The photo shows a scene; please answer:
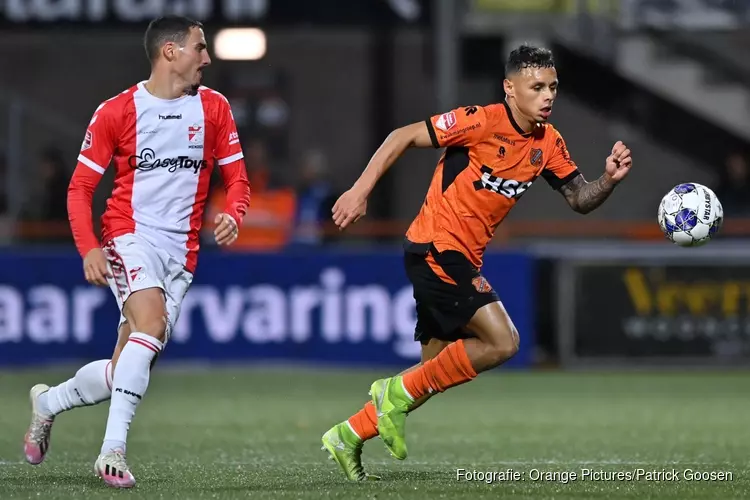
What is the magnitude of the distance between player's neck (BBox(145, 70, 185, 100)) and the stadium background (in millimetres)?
3338

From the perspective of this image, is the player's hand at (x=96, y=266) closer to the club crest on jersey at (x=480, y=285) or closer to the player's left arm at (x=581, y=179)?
the club crest on jersey at (x=480, y=285)

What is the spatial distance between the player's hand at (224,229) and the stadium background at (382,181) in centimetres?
333

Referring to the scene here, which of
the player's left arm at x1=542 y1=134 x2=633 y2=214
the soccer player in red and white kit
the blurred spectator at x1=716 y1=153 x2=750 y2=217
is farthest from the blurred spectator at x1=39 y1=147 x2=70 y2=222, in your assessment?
the player's left arm at x1=542 y1=134 x2=633 y2=214

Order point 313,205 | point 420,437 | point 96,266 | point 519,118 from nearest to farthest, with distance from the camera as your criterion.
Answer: point 96,266 → point 519,118 → point 420,437 → point 313,205

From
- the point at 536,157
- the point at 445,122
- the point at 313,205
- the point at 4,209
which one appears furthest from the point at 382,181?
the point at 445,122

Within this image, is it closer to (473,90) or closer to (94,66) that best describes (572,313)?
(473,90)

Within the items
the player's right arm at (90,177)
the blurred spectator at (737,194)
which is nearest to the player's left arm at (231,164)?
the player's right arm at (90,177)

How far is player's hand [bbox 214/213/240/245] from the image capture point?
6.32m

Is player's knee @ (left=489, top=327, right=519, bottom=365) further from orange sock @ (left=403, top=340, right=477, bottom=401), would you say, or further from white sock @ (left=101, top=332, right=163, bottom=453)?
white sock @ (left=101, top=332, right=163, bottom=453)

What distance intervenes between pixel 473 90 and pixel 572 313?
5.33 meters

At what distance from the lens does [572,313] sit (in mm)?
13438

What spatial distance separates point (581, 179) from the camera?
6.82m

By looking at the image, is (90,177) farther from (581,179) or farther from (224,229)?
(581,179)

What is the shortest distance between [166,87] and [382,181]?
32.6 feet
